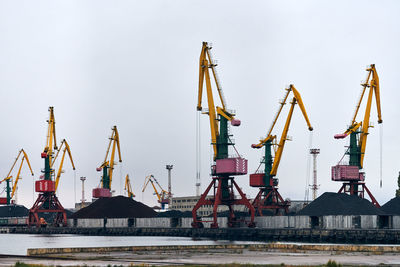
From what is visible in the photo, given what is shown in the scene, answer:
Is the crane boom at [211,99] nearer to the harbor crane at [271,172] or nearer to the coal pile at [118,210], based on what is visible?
the harbor crane at [271,172]

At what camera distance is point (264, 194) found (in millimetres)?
153750

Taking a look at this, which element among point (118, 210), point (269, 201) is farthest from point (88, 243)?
point (118, 210)

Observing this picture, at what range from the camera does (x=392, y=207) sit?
140 meters

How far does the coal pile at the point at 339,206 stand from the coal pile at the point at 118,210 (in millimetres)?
57691

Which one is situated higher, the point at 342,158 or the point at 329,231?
the point at 342,158

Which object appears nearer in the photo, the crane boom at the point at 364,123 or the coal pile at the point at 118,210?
the crane boom at the point at 364,123

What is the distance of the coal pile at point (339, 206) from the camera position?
121 m

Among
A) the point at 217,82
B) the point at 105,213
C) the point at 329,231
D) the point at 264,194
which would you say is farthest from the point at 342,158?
the point at 105,213

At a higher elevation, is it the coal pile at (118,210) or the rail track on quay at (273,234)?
the coal pile at (118,210)

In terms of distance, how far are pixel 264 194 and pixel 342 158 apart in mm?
17286

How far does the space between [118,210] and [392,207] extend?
207 ft

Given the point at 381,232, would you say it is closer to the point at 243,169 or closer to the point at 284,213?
the point at 243,169

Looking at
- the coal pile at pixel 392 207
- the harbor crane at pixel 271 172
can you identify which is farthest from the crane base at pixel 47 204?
the coal pile at pixel 392 207

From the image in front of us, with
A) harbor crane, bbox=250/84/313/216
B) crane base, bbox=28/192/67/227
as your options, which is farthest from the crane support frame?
harbor crane, bbox=250/84/313/216
